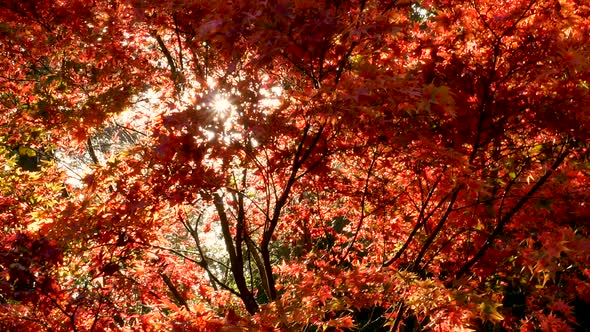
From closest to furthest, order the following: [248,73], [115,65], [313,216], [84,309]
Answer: [248,73]
[84,309]
[115,65]
[313,216]

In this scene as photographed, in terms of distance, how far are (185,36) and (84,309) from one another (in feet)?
9.69

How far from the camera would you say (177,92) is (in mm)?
4445

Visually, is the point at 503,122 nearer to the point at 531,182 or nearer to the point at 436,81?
the point at 436,81

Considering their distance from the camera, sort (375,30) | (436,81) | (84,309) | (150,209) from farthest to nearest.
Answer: (84,309) → (436,81) → (150,209) → (375,30)

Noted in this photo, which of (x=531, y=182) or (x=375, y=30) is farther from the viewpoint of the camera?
(x=531, y=182)

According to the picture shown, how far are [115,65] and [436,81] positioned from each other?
11.3 feet

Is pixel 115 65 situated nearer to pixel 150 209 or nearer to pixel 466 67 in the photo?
pixel 150 209

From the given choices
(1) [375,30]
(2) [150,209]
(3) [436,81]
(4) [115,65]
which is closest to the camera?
(1) [375,30]

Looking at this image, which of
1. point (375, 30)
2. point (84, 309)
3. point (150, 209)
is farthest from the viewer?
point (84, 309)

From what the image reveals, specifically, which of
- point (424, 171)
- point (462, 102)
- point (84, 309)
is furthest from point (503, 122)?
point (84, 309)

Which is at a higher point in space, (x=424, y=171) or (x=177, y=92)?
(x=177, y=92)

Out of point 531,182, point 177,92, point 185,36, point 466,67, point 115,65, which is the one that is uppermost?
point 115,65

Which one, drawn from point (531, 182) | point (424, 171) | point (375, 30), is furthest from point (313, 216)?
point (375, 30)

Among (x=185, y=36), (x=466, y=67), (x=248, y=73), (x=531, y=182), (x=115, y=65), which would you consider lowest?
(x=531, y=182)
